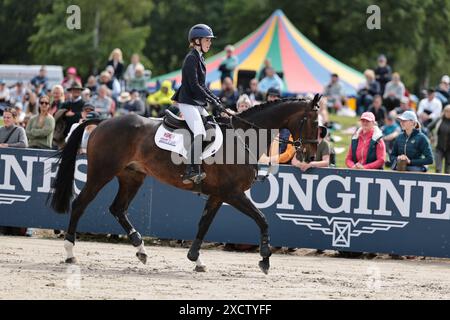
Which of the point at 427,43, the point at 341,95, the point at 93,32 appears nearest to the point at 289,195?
the point at 341,95

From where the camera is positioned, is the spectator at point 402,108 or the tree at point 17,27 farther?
the tree at point 17,27

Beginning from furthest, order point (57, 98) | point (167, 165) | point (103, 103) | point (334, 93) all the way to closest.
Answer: point (334, 93)
point (103, 103)
point (57, 98)
point (167, 165)

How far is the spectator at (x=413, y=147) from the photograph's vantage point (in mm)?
15706

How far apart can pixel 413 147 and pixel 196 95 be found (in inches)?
177

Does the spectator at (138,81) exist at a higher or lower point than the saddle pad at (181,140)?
higher

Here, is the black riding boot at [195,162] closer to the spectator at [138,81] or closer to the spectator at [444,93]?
Result: the spectator at [138,81]

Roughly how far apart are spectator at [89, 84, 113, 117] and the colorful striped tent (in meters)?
10.8

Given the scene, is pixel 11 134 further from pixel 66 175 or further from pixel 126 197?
pixel 126 197

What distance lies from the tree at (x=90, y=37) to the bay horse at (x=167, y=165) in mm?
36303

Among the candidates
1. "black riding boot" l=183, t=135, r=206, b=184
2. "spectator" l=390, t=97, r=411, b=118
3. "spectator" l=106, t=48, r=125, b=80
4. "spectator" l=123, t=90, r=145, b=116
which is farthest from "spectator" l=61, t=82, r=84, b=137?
"spectator" l=390, t=97, r=411, b=118

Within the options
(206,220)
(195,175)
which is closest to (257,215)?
(206,220)

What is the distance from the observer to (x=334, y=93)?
3203cm

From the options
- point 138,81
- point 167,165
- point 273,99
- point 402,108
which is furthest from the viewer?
point 138,81

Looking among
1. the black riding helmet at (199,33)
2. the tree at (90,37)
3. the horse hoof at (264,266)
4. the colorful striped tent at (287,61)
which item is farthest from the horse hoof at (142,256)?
the tree at (90,37)
